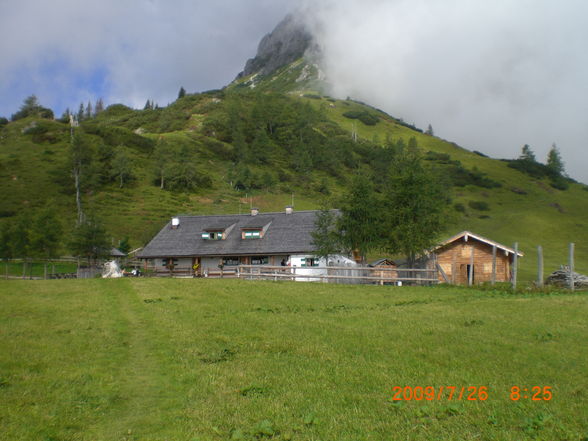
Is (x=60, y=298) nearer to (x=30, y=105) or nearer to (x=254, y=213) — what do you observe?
(x=254, y=213)

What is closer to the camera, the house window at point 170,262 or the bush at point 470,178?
the house window at point 170,262

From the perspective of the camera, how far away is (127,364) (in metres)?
9.77

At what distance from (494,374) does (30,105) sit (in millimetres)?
161397

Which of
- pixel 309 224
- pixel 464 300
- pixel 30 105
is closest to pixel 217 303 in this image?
pixel 464 300

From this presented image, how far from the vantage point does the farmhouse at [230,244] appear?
46.3m

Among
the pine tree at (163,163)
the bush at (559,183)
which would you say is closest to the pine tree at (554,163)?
the bush at (559,183)

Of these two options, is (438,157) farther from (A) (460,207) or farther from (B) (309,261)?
(B) (309,261)

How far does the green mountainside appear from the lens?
261ft

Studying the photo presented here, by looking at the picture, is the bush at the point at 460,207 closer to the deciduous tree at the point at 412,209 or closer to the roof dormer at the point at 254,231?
the roof dormer at the point at 254,231

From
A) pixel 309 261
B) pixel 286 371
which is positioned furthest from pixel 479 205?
pixel 286 371

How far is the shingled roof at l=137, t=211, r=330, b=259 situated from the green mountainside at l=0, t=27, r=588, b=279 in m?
8.92

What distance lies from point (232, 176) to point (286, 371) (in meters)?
97.8

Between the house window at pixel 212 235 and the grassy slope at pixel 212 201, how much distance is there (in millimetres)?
18204

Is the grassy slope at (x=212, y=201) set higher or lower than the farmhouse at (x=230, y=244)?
higher
